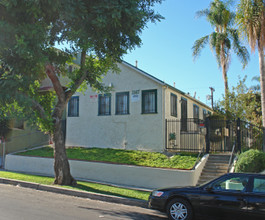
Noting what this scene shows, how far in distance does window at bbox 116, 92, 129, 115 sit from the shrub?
7.93 m

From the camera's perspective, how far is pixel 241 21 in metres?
14.4

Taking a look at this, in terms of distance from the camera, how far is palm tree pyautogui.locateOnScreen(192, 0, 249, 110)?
19938mm

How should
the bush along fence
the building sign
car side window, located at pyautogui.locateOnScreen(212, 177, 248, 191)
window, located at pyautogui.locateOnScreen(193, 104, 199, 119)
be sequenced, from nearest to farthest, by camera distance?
1. car side window, located at pyautogui.locateOnScreen(212, 177, 248, 191)
2. the bush along fence
3. the building sign
4. window, located at pyautogui.locateOnScreen(193, 104, 199, 119)

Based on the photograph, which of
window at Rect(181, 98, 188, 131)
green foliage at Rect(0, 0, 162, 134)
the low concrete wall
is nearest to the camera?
green foliage at Rect(0, 0, 162, 134)

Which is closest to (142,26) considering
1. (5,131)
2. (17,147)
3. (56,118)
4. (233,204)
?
(56,118)

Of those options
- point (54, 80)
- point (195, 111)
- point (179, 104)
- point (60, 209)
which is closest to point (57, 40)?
point (54, 80)

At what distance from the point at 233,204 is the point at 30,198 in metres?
6.23

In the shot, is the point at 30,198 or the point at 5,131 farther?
the point at 5,131

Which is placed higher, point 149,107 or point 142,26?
point 142,26

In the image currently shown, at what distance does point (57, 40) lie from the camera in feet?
39.7

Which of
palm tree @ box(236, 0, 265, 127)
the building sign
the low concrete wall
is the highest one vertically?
palm tree @ box(236, 0, 265, 127)

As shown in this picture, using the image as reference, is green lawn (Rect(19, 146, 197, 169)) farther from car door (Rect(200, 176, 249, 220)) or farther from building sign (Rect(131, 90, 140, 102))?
car door (Rect(200, 176, 249, 220))

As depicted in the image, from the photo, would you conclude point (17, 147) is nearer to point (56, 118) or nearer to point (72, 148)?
point (72, 148)

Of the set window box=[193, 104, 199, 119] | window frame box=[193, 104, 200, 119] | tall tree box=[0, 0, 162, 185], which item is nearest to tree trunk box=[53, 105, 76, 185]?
tall tree box=[0, 0, 162, 185]
